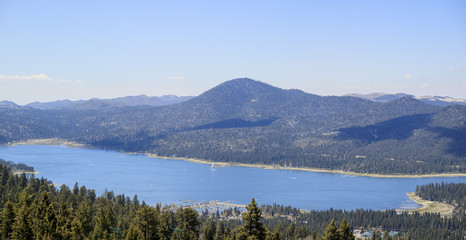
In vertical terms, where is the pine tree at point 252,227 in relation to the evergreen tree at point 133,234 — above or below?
above

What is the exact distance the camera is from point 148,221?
166ft

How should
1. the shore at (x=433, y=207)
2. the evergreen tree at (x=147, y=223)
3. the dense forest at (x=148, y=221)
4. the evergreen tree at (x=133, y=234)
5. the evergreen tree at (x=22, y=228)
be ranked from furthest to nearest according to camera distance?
the shore at (x=433, y=207)
the evergreen tree at (x=147, y=223)
the dense forest at (x=148, y=221)
the evergreen tree at (x=22, y=228)
the evergreen tree at (x=133, y=234)

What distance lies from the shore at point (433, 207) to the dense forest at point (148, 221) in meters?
18.1

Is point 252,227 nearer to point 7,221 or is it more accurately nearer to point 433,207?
point 7,221

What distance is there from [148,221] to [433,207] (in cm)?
12886

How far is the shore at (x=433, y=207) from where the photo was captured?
14612 cm

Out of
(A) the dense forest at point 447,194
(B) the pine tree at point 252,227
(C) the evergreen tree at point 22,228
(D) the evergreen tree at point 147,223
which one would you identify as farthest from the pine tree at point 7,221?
(A) the dense forest at point 447,194

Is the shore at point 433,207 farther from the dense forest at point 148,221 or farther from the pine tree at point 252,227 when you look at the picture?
the pine tree at point 252,227

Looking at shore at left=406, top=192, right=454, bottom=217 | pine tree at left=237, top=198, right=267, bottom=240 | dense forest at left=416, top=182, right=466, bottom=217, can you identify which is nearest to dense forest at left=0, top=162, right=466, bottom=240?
pine tree at left=237, top=198, right=267, bottom=240

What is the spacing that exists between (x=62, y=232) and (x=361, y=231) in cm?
8570

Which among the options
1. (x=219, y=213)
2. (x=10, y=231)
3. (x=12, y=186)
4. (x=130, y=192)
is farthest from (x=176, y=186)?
(x=10, y=231)

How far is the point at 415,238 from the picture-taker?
358 feet

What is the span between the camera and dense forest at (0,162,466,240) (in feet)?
156

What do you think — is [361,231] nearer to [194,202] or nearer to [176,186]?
[194,202]
